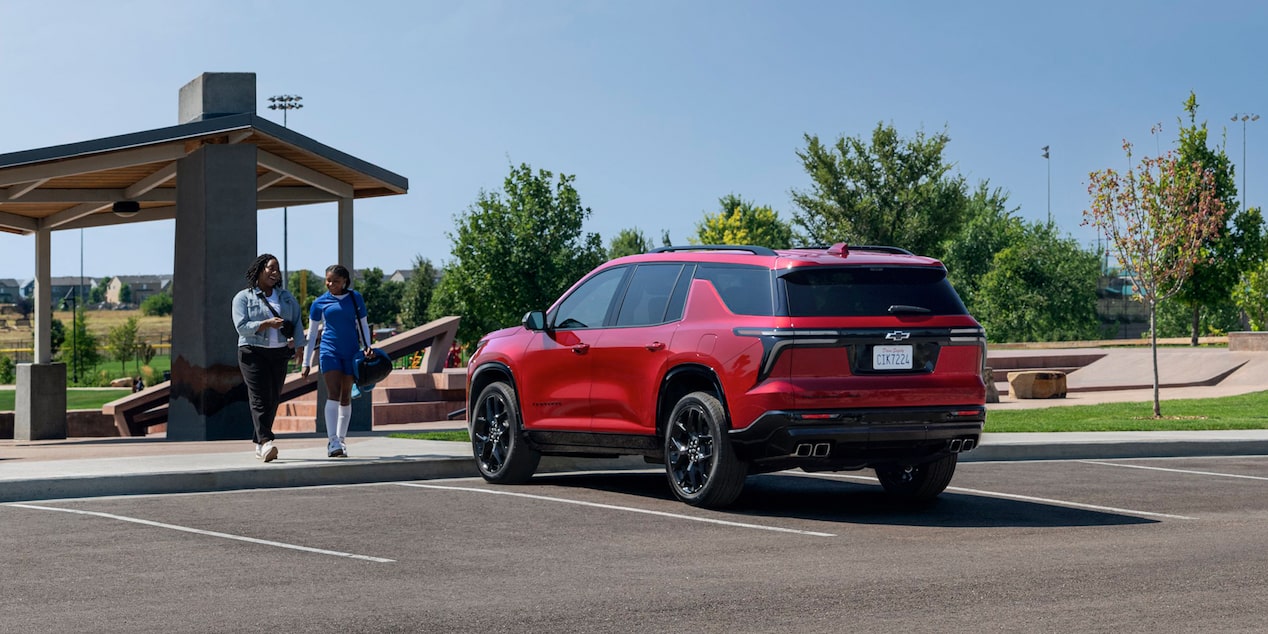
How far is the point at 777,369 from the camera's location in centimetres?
972

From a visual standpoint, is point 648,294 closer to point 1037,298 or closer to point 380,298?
point 1037,298

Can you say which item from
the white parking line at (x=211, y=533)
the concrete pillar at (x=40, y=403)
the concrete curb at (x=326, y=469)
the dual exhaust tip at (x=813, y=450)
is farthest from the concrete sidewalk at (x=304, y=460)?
the concrete pillar at (x=40, y=403)

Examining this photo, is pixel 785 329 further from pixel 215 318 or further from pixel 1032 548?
pixel 215 318

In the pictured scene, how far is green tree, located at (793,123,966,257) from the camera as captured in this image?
76.2m

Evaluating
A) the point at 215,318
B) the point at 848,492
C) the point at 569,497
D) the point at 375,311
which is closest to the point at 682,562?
the point at 569,497

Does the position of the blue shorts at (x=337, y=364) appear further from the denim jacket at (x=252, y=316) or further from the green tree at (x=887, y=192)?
the green tree at (x=887, y=192)

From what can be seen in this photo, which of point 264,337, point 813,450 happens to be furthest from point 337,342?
point 813,450

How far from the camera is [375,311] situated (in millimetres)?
113688

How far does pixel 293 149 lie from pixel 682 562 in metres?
12.3

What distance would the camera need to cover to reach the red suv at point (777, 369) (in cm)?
974

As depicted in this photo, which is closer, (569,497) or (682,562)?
(682,562)

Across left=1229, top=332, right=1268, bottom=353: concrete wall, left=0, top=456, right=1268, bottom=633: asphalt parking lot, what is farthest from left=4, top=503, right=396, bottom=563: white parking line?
left=1229, top=332, right=1268, bottom=353: concrete wall

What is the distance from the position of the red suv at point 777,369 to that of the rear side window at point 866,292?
0.01 m

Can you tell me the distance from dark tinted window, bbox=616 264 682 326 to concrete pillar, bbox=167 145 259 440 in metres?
8.43
